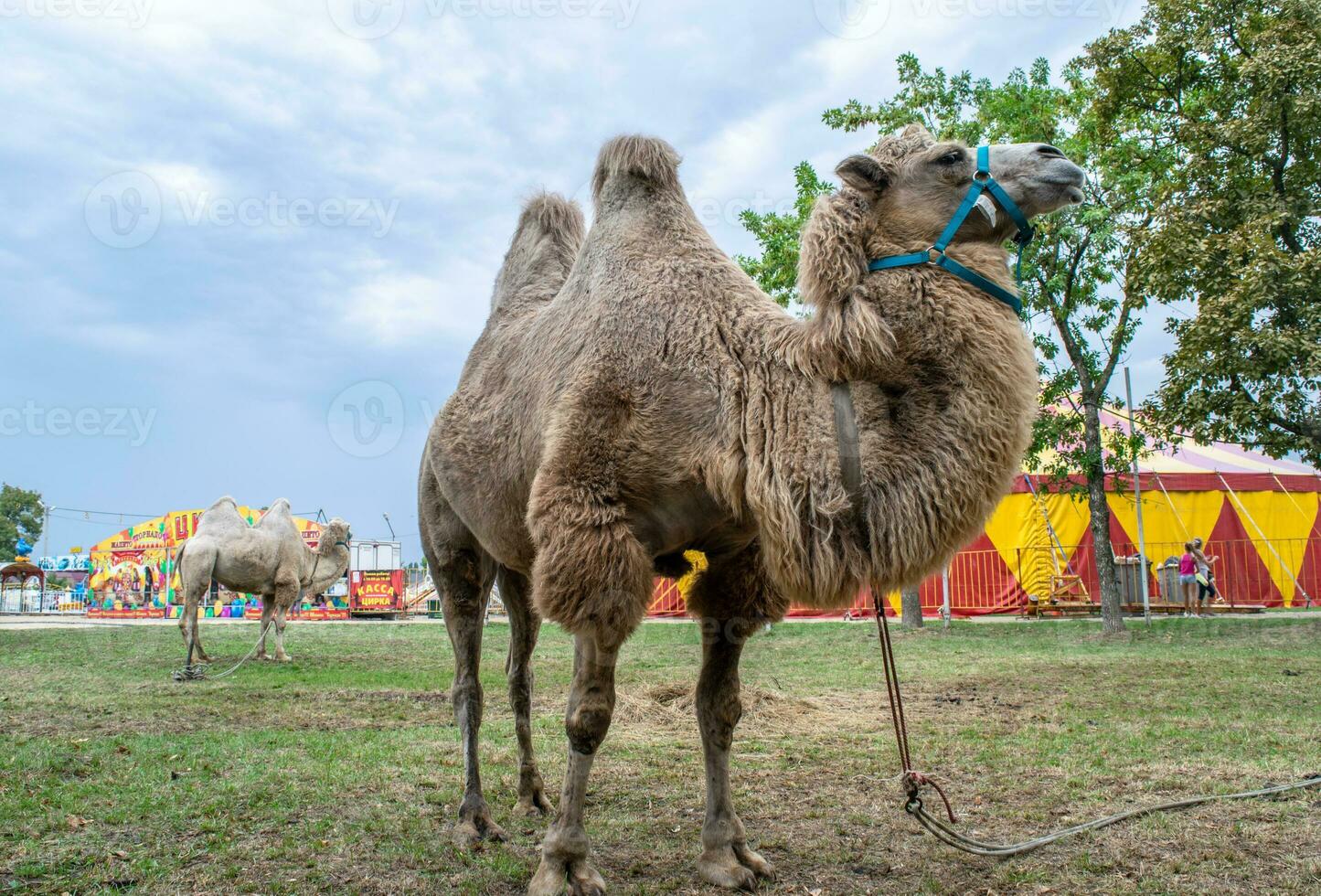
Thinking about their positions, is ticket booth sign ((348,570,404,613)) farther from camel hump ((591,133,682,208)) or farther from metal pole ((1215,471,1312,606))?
camel hump ((591,133,682,208))

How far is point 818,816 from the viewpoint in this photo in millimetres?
4664

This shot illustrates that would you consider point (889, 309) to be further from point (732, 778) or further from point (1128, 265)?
point (1128, 265)

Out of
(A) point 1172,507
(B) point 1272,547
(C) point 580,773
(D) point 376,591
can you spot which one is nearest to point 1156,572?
(A) point 1172,507

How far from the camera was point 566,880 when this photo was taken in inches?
142

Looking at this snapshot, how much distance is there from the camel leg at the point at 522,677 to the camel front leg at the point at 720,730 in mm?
1428

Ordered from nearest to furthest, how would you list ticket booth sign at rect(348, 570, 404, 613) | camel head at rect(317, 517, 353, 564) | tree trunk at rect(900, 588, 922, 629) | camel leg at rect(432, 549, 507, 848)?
camel leg at rect(432, 549, 507, 848), camel head at rect(317, 517, 353, 564), tree trunk at rect(900, 588, 922, 629), ticket booth sign at rect(348, 570, 404, 613)

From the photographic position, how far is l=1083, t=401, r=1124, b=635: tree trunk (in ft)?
53.4

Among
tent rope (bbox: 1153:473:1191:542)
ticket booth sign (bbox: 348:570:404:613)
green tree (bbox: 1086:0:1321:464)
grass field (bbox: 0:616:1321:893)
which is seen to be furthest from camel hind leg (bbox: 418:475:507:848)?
ticket booth sign (bbox: 348:570:404:613)

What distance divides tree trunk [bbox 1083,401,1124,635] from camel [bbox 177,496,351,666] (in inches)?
514

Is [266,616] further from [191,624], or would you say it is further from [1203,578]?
[1203,578]

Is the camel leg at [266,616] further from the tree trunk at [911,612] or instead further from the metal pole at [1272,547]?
the metal pole at [1272,547]

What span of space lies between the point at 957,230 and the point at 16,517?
83140 millimetres

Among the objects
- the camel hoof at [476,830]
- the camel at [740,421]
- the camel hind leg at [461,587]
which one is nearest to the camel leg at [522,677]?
the camel hind leg at [461,587]

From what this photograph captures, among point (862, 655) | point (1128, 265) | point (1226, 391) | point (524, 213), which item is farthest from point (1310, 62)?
point (524, 213)
